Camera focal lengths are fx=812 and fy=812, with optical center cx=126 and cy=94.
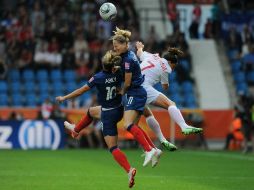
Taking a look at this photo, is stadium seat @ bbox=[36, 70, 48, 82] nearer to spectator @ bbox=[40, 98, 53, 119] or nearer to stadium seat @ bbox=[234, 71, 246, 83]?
spectator @ bbox=[40, 98, 53, 119]

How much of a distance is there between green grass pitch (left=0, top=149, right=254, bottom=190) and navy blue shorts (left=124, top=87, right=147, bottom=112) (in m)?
1.24

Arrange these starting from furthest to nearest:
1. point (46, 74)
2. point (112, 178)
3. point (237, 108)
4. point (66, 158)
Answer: point (46, 74)
point (237, 108)
point (66, 158)
point (112, 178)

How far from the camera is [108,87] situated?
40.9ft

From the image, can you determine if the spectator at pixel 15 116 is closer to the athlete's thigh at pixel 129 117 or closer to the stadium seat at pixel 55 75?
the stadium seat at pixel 55 75

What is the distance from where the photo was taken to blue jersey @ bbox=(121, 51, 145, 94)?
1301 cm

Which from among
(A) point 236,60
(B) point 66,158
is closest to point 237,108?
(A) point 236,60

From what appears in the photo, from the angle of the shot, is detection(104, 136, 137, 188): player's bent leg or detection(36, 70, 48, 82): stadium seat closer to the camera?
detection(104, 136, 137, 188): player's bent leg

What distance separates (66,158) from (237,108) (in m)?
7.76

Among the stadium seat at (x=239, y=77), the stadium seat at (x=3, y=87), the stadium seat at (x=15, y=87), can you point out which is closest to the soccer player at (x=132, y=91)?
the stadium seat at (x=3, y=87)

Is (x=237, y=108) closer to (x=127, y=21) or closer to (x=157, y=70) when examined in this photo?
(x=127, y=21)

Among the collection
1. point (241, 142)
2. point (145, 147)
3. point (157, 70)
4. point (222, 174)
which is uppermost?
point (157, 70)

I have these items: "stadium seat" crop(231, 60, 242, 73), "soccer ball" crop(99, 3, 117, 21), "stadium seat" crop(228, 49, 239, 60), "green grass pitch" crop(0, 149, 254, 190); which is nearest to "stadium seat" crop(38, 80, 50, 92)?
"green grass pitch" crop(0, 149, 254, 190)

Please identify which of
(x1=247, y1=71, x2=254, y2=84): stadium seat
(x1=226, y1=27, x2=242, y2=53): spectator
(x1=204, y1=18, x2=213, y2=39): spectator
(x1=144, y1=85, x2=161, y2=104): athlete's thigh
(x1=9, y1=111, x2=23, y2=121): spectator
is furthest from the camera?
(x1=204, y1=18, x2=213, y2=39): spectator

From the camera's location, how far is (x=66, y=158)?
19328 millimetres
